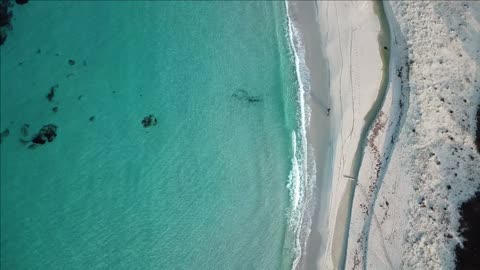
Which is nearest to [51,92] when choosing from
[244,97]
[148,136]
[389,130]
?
[148,136]

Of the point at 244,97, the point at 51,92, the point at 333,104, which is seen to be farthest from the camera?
the point at 51,92

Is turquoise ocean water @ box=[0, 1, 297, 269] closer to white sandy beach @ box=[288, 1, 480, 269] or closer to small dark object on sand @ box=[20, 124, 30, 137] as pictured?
small dark object on sand @ box=[20, 124, 30, 137]

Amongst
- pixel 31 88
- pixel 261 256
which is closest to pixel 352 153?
pixel 261 256

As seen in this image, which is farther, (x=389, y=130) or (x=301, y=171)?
(x=301, y=171)

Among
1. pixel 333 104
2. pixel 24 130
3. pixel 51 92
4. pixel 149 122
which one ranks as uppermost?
pixel 51 92

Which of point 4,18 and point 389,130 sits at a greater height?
point 4,18

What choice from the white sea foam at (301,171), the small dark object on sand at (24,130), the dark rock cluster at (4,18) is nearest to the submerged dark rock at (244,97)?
the white sea foam at (301,171)

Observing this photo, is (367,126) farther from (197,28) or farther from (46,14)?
(46,14)

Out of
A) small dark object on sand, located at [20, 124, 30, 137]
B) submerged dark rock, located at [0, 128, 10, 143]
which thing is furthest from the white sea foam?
submerged dark rock, located at [0, 128, 10, 143]

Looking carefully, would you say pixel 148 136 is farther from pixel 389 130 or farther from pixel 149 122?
pixel 389 130
